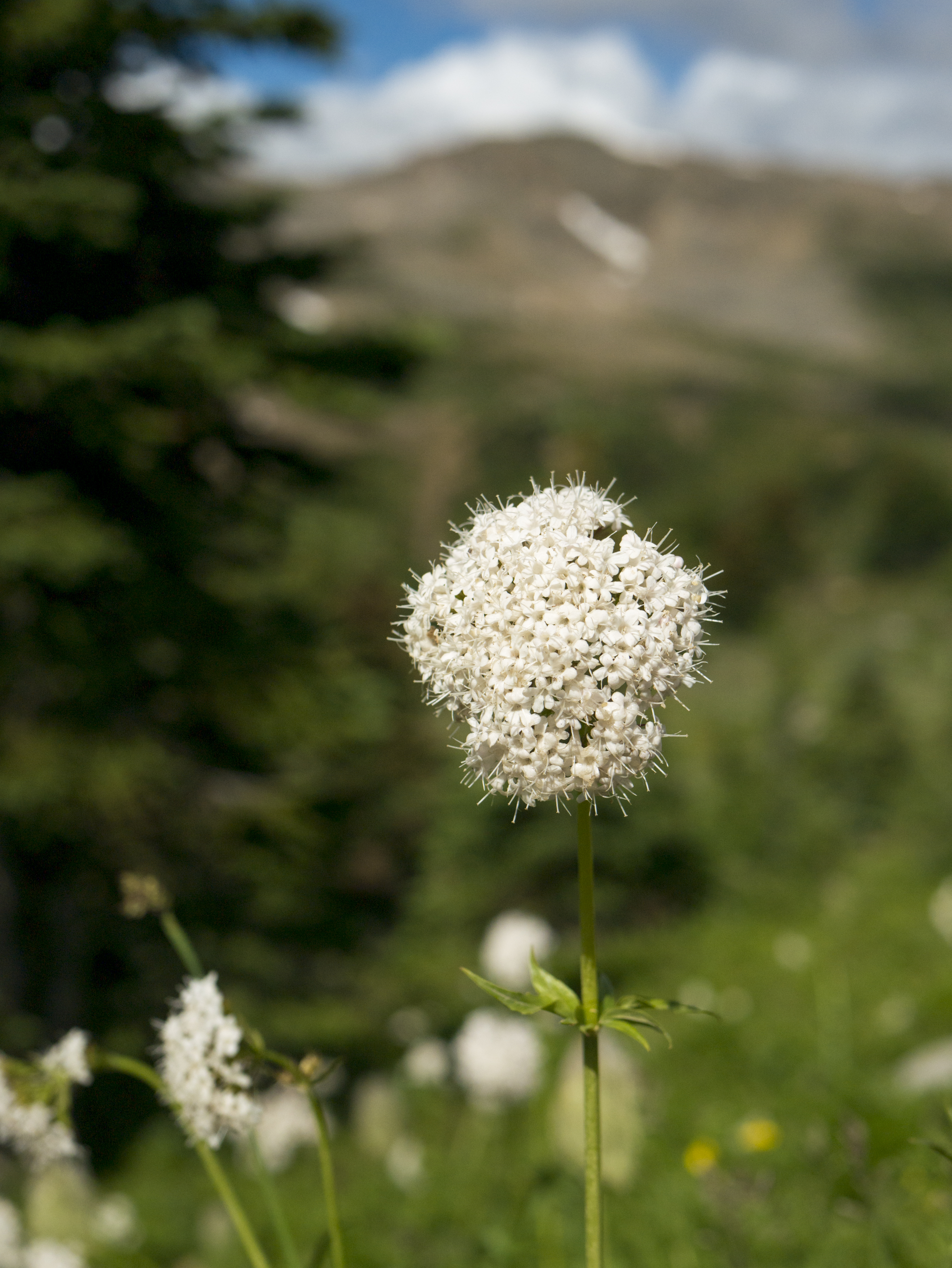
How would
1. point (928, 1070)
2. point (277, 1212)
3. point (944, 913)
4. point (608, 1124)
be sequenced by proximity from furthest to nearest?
point (944, 913), point (928, 1070), point (608, 1124), point (277, 1212)

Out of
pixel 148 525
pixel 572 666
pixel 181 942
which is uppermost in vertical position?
pixel 148 525

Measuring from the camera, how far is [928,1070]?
512 centimetres

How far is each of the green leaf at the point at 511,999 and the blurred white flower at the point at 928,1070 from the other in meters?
3.44

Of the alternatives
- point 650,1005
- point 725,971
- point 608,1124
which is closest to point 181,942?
point 650,1005

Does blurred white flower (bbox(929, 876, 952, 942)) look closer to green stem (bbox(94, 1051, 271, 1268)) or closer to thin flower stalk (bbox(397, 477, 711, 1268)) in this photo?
green stem (bbox(94, 1051, 271, 1268))

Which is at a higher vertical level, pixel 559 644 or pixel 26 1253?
pixel 559 644

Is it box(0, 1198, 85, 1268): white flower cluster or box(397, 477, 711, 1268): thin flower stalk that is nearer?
box(397, 477, 711, 1268): thin flower stalk

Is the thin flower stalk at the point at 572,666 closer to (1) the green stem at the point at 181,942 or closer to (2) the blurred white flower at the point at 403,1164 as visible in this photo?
(1) the green stem at the point at 181,942

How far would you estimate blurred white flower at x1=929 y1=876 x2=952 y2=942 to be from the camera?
7.98 meters

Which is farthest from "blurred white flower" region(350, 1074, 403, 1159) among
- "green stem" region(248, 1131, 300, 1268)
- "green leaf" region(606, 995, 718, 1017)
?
"green leaf" region(606, 995, 718, 1017)

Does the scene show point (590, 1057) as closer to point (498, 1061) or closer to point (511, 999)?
point (511, 999)

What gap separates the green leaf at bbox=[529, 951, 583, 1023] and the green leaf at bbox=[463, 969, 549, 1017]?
0.04 feet

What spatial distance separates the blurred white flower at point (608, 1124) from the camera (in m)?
3.46

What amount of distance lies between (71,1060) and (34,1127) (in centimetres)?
17
